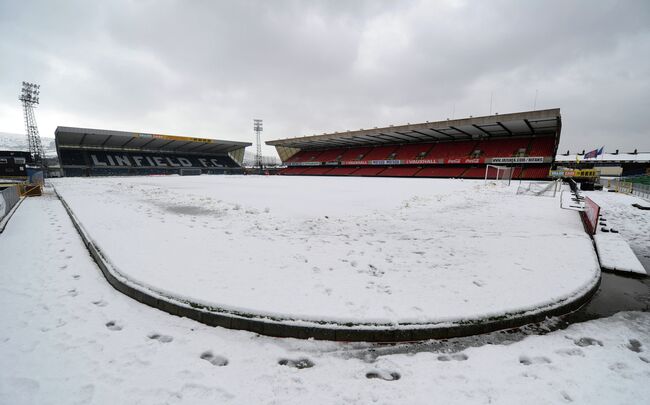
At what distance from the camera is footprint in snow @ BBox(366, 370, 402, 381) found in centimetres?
220

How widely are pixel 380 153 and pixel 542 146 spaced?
2293 cm

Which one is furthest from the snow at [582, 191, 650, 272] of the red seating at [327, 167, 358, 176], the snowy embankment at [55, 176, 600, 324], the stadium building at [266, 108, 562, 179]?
the red seating at [327, 167, 358, 176]

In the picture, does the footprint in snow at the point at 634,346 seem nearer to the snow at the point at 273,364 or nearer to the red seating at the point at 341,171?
the snow at the point at 273,364

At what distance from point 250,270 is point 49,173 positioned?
67.2 metres

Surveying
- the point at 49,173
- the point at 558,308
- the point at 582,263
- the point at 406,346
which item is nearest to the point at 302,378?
the point at 406,346

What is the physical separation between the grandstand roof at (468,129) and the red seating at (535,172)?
15.0ft

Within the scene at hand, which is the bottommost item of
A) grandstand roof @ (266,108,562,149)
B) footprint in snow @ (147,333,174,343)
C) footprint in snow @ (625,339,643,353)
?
footprint in snow @ (147,333,174,343)

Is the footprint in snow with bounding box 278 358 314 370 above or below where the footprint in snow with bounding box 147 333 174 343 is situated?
above

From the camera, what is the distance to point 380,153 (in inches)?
1919

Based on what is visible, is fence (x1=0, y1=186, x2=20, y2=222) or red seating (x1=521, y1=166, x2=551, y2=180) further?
red seating (x1=521, y1=166, x2=551, y2=180)

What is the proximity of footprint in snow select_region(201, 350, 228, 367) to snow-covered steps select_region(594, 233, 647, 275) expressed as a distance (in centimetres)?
654

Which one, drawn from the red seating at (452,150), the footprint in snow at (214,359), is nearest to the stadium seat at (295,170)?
the red seating at (452,150)

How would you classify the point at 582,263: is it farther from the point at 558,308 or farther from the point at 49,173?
the point at 49,173

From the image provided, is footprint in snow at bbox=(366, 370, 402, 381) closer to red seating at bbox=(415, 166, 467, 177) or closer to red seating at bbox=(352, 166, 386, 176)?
red seating at bbox=(415, 166, 467, 177)
